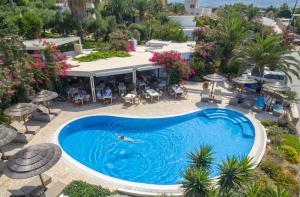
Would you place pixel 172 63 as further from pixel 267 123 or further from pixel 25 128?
pixel 25 128

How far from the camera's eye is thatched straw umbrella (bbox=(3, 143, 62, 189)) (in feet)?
24.2

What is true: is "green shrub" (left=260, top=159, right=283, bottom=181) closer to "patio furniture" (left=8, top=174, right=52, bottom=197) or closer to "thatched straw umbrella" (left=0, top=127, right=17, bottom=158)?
"patio furniture" (left=8, top=174, right=52, bottom=197)

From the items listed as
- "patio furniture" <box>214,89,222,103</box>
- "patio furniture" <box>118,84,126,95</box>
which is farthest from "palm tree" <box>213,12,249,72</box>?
"patio furniture" <box>118,84,126,95</box>

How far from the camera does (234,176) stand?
7426 millimetres

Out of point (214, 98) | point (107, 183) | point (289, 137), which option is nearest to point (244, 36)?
point (214, 98)

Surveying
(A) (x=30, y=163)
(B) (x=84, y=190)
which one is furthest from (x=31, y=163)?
(B) (x=84, y=190)

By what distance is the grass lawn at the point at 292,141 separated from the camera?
1292cm

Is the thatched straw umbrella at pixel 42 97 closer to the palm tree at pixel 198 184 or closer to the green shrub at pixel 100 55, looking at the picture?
the green shrub at pixel 100 55

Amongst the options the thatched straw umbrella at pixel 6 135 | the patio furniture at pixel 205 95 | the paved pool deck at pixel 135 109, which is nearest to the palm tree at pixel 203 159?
the paved pool deck at pixel 135 109

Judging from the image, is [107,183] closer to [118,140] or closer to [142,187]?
[142,187]

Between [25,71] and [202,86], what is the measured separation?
1511 cm

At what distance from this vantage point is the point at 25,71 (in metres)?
14.3

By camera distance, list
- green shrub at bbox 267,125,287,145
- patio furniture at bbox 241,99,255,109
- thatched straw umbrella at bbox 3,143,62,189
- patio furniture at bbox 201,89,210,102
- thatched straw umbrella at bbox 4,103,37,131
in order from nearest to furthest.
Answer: thatched straw umbrella at bbox 3,143,62,189, thatched straw umbrella at bbox 4,103,37,131, green shrub at bbox 267,125,287,145, patio furniture at bbox 241,99,255,109, patio furniture at bbox 201,89,210,102

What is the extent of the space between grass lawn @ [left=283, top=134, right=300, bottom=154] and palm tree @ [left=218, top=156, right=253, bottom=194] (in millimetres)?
7397
